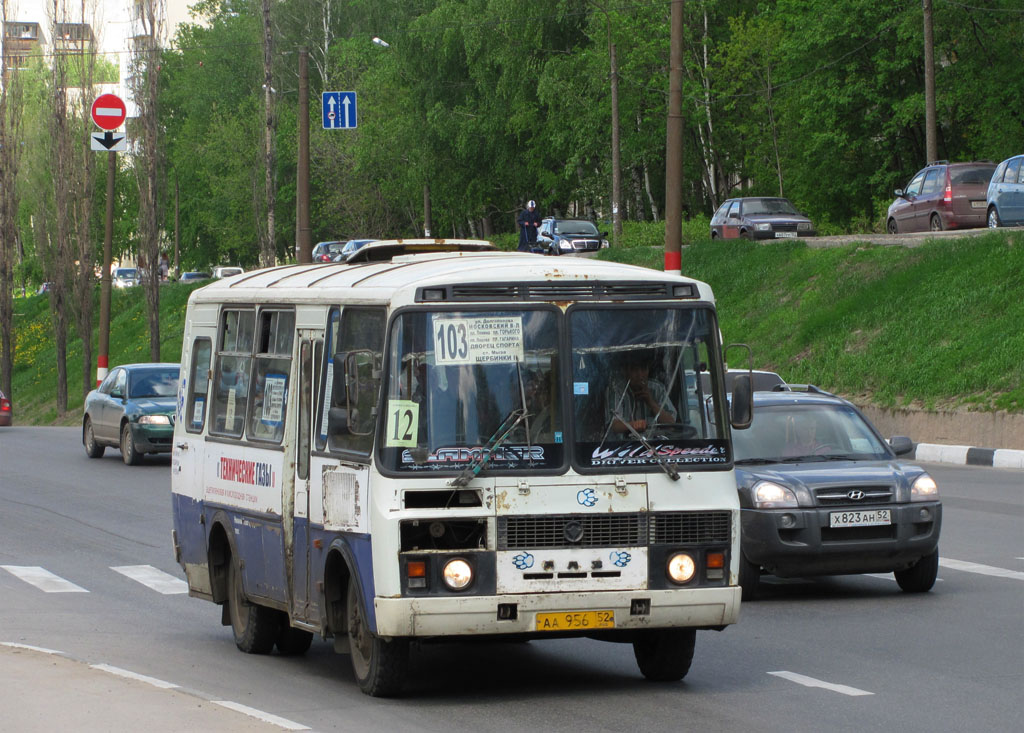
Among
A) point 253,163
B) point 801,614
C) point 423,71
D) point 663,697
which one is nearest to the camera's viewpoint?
point 663,697

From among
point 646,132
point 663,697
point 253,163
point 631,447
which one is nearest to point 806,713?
point 663,697

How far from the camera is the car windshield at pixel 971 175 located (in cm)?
3597

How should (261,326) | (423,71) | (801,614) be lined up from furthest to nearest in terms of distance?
(423,71)
(801,614)
(261,326)

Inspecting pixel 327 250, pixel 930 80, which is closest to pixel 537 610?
pixel 930 80

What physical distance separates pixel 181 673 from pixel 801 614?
4398mm

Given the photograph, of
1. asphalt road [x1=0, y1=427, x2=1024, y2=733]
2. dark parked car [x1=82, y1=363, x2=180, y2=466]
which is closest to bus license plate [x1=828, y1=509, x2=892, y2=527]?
asphalt road [x1=0, y1=427, x2=1024, y2=733]

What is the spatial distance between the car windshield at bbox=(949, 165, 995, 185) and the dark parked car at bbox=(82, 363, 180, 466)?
17.3 m

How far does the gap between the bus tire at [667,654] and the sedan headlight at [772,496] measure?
3056 millimetres

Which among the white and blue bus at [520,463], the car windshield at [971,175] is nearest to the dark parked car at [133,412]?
the car windshield at [971,175]

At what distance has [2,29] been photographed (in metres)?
67.4

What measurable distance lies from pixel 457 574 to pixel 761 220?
4034 centimetres

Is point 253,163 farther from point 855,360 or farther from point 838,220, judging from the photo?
point 855,360

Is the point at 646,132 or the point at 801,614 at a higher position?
the point at 646,132

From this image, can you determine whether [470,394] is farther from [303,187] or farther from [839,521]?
[303,187]
